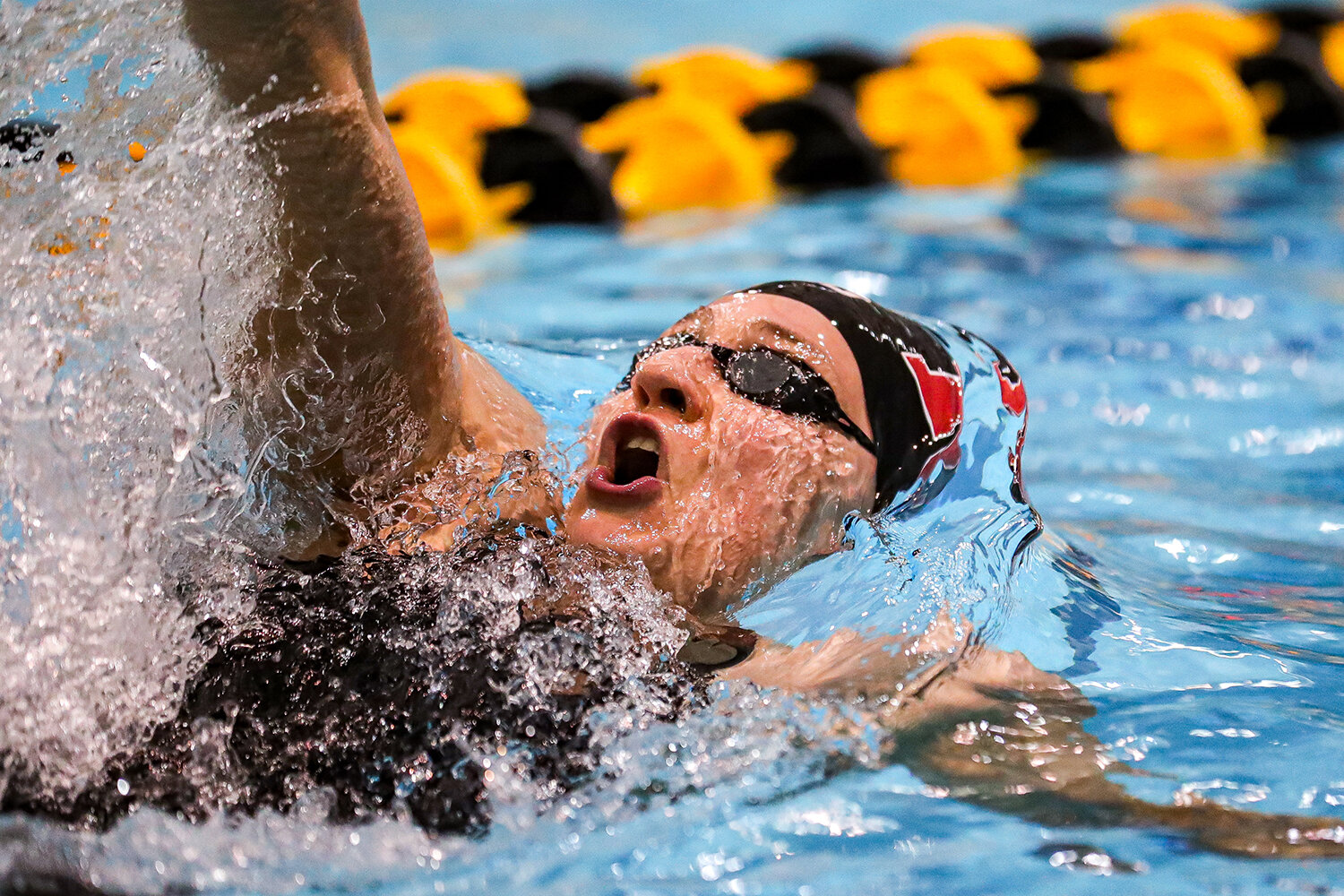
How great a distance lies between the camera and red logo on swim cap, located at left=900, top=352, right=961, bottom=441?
1.38m

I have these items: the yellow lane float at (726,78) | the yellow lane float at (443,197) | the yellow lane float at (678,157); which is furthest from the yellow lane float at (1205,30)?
the yellow lane float at (443,197)

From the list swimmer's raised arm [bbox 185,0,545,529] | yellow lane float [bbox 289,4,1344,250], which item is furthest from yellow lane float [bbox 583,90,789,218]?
swimmer's raised arm [bbox 185,0,545,529]

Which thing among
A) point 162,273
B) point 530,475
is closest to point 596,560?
point 530,475

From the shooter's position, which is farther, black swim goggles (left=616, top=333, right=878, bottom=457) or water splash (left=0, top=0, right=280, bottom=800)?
black swim goggles (left=616, top=333, right=878, bottom=457)

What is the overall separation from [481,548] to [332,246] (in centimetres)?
30

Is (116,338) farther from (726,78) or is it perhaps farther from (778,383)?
(726,78)

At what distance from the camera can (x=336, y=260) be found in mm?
1136

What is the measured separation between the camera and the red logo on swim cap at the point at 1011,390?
58.6 inches

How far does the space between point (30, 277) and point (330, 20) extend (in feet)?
1.11

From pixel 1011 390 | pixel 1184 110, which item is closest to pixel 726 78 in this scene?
pixel 1184 110

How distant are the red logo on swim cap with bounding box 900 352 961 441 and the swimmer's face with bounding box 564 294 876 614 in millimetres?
85

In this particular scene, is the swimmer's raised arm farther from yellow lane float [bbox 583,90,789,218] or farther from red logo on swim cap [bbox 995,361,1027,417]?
yellow lane float [bbox 583,90,789,218]

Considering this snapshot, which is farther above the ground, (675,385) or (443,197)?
(443,197)

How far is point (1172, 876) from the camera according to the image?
1067 millimetres
